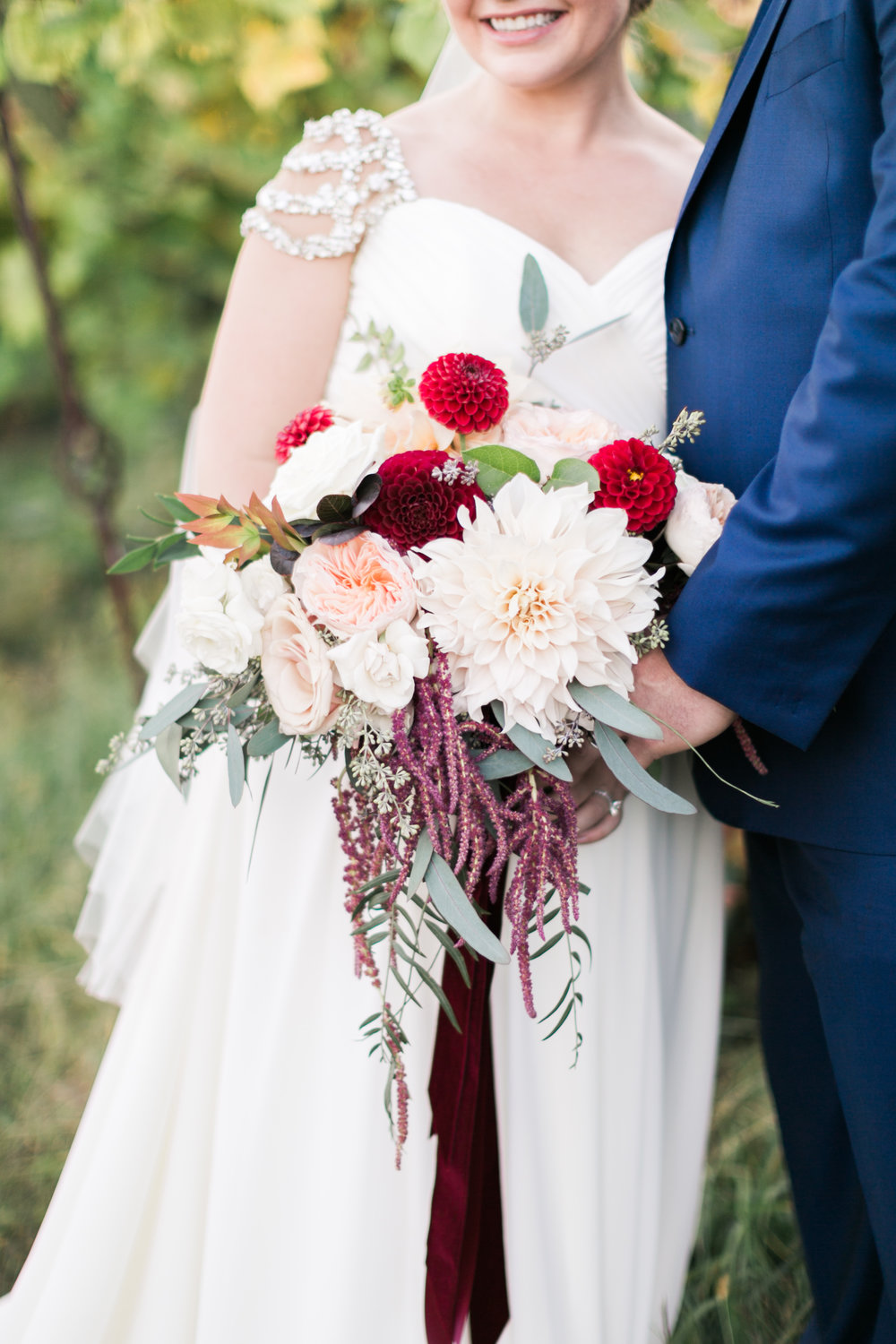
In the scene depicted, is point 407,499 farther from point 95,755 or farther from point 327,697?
point 95,755

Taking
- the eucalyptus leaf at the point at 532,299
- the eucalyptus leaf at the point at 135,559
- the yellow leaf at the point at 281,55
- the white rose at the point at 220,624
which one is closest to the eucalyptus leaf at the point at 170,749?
the white rose at the point at 220,624

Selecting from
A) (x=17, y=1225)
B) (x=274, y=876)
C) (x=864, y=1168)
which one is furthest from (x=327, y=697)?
(x=17, y=1225)

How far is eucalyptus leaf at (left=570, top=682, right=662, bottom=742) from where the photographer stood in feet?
3.80

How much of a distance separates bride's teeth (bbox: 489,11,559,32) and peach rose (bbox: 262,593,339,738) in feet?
3.14

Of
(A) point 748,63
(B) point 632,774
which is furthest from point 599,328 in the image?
(B) point 632,774

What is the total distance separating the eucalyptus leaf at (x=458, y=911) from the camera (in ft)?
3.77

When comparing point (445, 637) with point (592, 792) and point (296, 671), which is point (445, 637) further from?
point (592, 792)

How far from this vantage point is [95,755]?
389cm

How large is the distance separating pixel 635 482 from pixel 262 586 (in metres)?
0.46

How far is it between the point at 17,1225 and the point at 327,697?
5.67 feet

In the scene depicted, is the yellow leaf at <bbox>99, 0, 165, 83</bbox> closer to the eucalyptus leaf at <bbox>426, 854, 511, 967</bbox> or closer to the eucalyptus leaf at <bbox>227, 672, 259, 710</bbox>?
the eucalyptus leaf at <bbox>227, 672, 259, 710</bbox>

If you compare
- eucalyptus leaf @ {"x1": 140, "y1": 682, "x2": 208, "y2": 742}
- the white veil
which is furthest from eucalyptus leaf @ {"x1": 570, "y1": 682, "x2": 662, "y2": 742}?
the white veil

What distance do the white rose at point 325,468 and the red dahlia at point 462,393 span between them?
0.26ft

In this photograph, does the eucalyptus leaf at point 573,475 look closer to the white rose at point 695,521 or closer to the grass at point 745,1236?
the white rose at point 695,521
